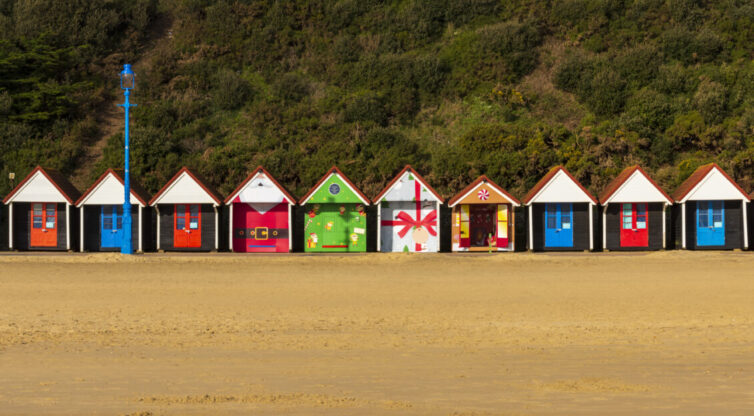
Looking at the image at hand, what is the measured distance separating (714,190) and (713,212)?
2.93ft

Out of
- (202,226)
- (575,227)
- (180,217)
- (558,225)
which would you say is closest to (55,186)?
(180,217)

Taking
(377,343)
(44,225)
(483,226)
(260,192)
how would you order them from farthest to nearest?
(483,226) → (44,225) → (260,192) → (377,343)

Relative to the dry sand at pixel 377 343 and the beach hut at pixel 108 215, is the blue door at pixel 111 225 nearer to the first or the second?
the beach hut at pixel 108 215

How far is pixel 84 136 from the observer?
148ft

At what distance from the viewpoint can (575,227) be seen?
90.9 feet

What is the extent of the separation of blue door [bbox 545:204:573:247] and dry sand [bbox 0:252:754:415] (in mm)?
8699

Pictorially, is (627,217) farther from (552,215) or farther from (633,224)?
(552,215)

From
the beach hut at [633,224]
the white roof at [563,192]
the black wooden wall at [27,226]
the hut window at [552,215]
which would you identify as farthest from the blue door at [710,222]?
the black wooden wall at [27,226]

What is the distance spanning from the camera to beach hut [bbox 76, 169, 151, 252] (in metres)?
27.5

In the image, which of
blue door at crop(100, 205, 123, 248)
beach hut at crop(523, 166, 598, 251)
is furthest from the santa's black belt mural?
beach hut at crop(523, 166, 598, 251)

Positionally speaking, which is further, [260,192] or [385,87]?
[385,87]

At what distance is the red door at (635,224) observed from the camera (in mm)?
27703

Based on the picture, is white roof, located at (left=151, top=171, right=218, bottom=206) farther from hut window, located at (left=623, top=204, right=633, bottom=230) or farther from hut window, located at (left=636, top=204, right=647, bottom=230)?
hut window, located at (left=636, top=204, right=647, bottom=230)

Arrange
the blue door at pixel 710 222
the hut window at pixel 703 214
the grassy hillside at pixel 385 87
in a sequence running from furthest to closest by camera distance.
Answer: the grassy hillside at pixel 385 87, the hut window at pixel 703 214, the blue door at pixel 710 222
